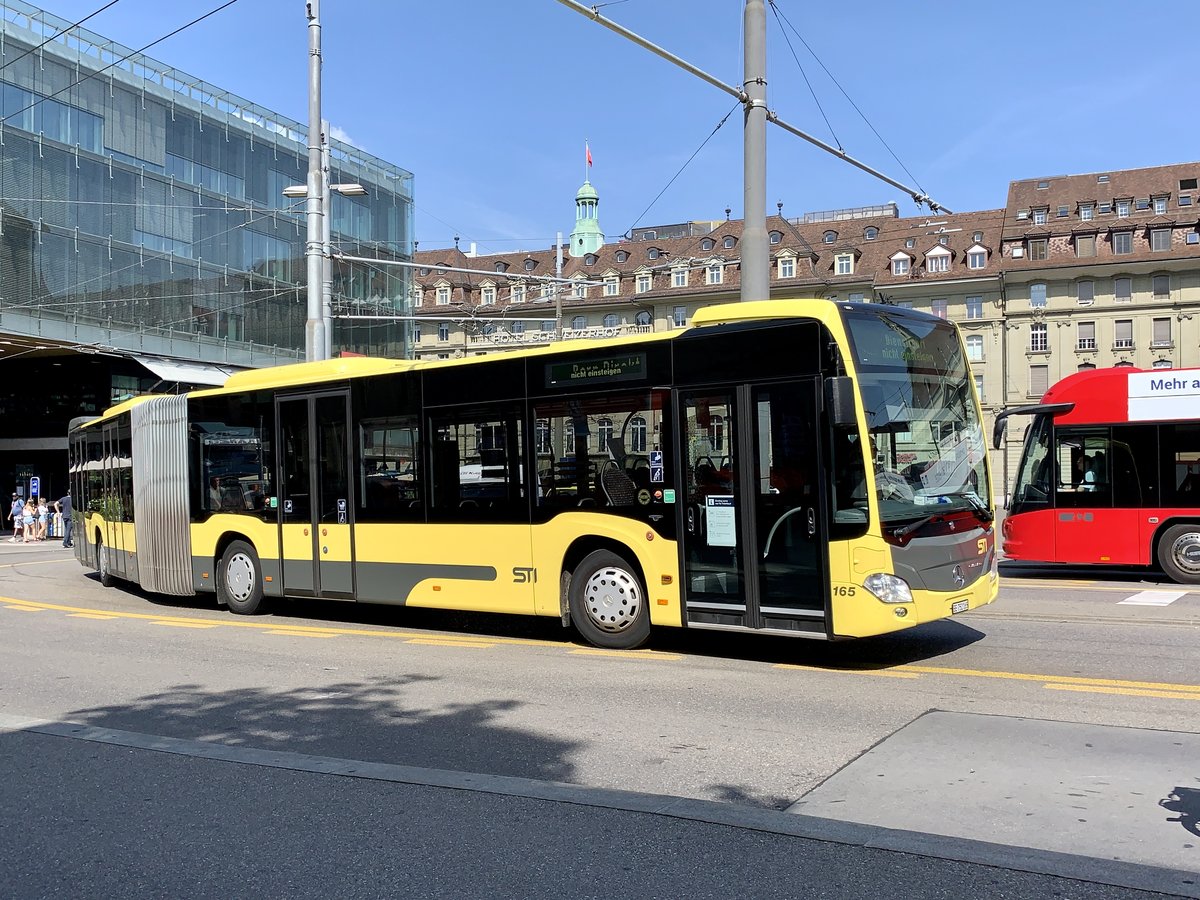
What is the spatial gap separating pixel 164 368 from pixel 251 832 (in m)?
35.5

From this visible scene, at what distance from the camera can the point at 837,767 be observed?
557 cm

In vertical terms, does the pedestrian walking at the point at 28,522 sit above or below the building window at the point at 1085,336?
below

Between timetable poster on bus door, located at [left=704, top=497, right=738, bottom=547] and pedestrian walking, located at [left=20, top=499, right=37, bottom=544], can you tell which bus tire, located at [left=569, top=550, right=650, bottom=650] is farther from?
pedestrian walking, located at [left=20, top=499, right=37, bottom=544]

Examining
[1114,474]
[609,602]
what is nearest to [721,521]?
[609,602]

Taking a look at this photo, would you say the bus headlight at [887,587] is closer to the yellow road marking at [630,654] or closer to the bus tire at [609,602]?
the yellow road marking at [630,654]

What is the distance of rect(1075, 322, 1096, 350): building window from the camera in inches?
2584

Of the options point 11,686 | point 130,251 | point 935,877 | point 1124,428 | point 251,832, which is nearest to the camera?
point 935,877

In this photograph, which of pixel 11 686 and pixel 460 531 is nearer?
pixel 11 686

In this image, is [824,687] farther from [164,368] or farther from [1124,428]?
[164,368]

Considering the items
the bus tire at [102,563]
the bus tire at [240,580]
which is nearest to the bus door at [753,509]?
the bus tire at [240,580]

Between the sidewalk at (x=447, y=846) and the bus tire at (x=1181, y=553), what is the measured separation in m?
12.3

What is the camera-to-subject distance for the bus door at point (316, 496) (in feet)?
38.8

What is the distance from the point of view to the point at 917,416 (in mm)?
8633

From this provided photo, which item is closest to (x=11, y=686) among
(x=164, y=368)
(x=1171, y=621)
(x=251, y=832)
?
(x=251, y=832)
